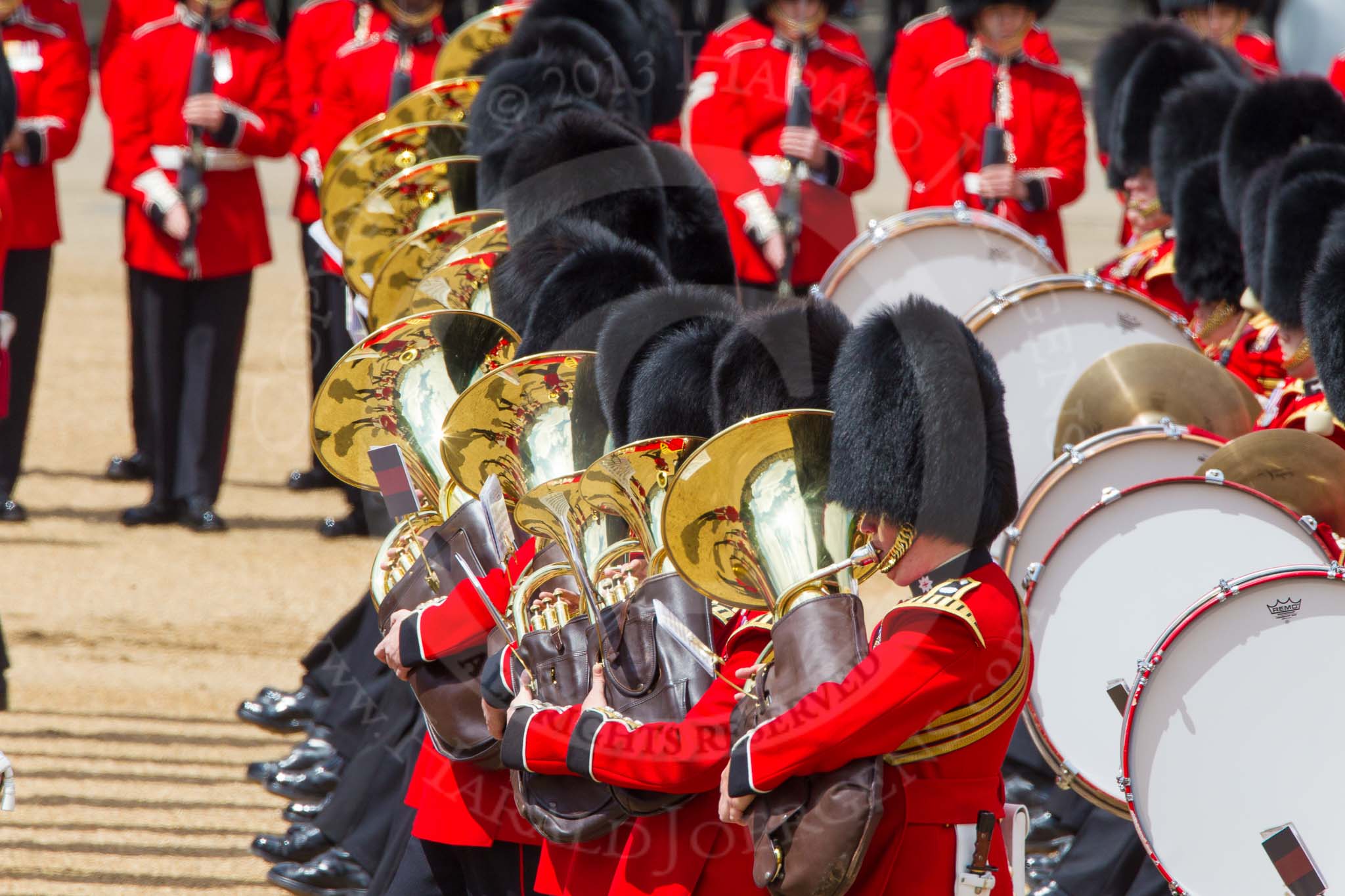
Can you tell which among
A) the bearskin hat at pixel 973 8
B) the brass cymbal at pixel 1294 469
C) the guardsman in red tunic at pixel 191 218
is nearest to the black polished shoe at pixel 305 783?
the brass cymbal at pixel 1294 469

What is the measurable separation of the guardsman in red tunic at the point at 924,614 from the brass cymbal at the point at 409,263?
1875mm

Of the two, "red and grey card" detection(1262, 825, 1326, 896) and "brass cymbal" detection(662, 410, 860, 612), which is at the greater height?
"brass cymbal" detection(662, 410, 860, 612)

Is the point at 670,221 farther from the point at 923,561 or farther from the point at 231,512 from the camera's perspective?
the point at 231,512

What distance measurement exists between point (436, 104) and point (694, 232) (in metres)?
1.66

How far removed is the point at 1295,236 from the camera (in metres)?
3.80

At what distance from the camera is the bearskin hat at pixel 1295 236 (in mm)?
3736

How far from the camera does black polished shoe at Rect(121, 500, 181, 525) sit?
6.29m

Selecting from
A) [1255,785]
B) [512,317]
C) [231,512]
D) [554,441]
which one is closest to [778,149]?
[231,512]

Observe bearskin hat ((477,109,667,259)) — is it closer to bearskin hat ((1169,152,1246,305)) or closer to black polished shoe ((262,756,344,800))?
black polished shoe ((262,756,344,800))

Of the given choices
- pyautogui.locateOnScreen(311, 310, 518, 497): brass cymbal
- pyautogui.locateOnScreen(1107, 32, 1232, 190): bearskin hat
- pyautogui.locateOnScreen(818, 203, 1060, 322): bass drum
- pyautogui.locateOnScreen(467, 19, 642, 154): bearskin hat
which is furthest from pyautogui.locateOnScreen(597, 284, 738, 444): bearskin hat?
pyautogui.locateOnScreen(1107, 32, 1232, 190): bearskin hat

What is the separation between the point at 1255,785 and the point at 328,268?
3588mm

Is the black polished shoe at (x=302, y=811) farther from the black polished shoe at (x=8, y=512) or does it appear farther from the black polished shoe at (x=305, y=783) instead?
the black polished shoe at (x=8, y=512)

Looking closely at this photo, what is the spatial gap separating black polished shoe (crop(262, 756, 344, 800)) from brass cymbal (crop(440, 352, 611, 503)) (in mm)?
1613

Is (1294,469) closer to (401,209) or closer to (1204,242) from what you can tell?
(1204,242)
